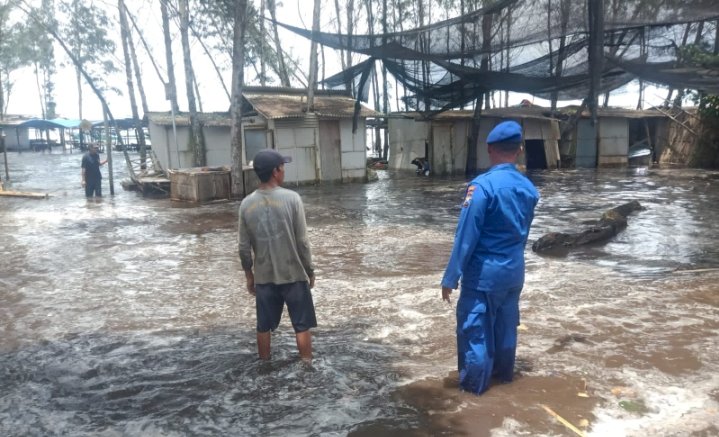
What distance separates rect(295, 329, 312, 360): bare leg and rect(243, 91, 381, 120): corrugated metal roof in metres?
14.5

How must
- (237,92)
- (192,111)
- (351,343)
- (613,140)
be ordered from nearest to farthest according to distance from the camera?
(351,343), (237,92), (192,111), (613,140)

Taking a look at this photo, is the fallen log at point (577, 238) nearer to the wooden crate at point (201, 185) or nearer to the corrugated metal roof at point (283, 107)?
the wooden crate at point (201, 185)

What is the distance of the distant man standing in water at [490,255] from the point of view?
128 inches

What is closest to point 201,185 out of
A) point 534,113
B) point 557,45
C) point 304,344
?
point 557,45

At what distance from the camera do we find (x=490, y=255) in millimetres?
3281

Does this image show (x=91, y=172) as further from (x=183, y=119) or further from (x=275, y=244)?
(x=275, y=244)

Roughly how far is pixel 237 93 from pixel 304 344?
11737 mm

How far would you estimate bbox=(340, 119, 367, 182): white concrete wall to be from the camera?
65.7 feet

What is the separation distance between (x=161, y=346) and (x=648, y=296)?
4723mm

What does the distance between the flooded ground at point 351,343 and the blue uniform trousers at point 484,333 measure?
160 mm

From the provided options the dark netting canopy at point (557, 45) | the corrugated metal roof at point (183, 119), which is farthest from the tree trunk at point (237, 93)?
the corrugated metal roof at point (183, 119)

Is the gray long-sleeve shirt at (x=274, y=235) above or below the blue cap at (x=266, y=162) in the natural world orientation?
below

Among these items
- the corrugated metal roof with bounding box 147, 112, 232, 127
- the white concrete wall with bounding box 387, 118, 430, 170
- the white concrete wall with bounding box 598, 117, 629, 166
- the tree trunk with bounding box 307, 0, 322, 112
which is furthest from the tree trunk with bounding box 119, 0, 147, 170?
the white concrete wall with bounding box 598, 117, 629, 166

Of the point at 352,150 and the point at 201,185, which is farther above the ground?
the point at 352,150
